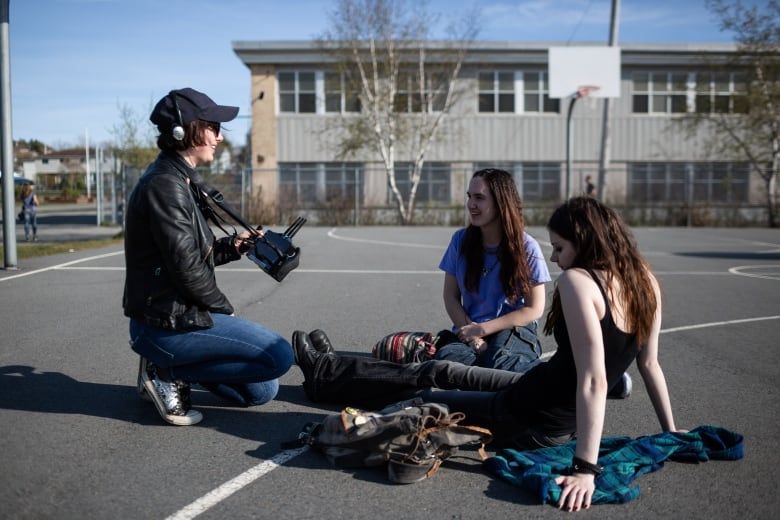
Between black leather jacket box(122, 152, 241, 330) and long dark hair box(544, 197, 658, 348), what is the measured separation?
6.61ft

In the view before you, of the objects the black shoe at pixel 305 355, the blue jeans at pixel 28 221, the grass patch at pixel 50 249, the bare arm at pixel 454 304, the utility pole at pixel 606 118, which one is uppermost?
the utility pole at pixel 606 118

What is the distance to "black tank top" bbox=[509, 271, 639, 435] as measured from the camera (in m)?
3.43

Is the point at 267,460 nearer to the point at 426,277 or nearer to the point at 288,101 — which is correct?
the point at 426,277

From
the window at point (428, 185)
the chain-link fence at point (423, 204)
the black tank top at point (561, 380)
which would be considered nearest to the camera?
the black tank top at point (561, 380)

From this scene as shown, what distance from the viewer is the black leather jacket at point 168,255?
4047 millimetres

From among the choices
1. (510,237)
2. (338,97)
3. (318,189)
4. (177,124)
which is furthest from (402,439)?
(338,97)

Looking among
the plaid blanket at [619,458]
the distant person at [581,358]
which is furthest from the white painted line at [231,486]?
the plaid blanket at [619,458]

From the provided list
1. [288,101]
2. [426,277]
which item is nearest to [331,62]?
[288,101]

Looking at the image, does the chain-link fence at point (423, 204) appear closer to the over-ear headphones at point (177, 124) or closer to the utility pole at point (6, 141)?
the utility pole at point (6, 141)

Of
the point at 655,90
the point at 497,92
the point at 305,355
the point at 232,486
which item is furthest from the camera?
the point at 655,90

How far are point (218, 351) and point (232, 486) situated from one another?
3.20 ft

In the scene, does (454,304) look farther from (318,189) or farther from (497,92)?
(497,92)

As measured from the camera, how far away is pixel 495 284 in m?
5.10

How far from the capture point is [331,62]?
34.3 m
